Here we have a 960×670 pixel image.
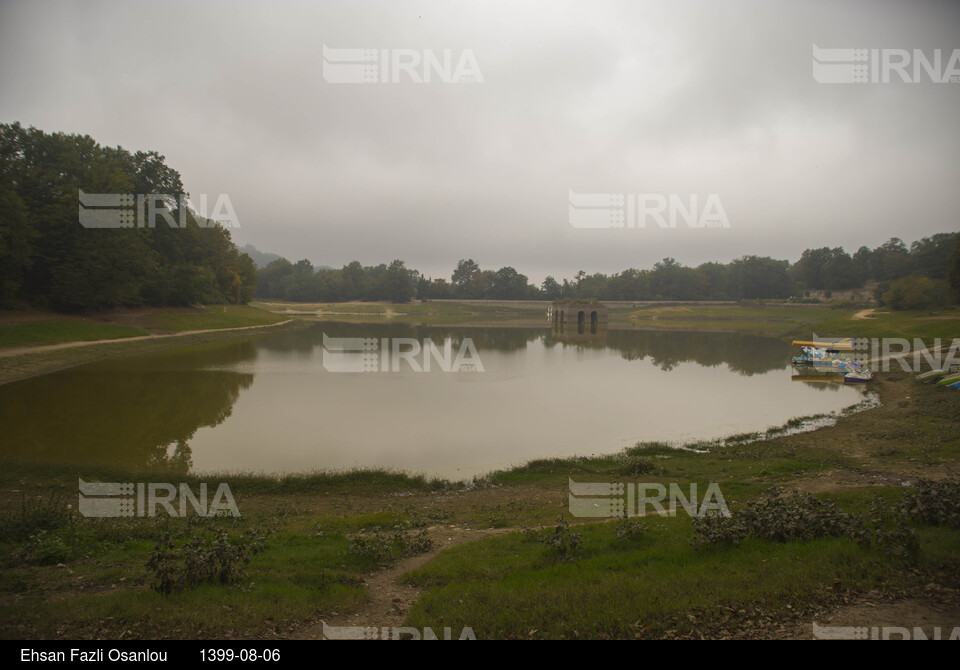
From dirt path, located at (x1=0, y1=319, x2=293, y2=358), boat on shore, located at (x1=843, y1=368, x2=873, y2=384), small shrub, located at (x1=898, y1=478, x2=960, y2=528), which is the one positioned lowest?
boat on shore, located at (x1=843, y1=368, x2=873, y2=384)

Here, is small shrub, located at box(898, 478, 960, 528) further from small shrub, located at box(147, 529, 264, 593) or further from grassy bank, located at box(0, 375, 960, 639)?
small shrub, located at box(147, 529, 264, 593)

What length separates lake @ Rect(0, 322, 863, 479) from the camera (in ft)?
50.2

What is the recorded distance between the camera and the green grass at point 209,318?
47.5 metres

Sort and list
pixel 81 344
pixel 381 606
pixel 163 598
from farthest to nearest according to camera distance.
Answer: pixel 81 344, pixel 381 606, pixel 163 598

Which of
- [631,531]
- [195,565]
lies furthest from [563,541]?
[195,565]

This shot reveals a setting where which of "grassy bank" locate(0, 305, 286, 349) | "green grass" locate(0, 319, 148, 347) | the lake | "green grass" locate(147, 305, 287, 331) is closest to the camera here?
the lake

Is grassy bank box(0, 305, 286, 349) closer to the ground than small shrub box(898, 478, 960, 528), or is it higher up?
higher up

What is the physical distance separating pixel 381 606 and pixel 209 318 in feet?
185

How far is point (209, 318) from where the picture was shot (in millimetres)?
54344

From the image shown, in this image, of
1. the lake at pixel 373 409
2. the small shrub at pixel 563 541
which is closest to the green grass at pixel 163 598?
the small shrub at pixel 563 541

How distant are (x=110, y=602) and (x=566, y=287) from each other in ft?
459

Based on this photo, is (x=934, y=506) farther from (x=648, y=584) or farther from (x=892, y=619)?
(x=648, y=584)

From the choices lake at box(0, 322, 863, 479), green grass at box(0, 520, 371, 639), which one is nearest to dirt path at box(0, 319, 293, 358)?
lake at box(0, 322, 863, 479)

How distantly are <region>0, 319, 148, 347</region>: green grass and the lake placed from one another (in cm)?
552
